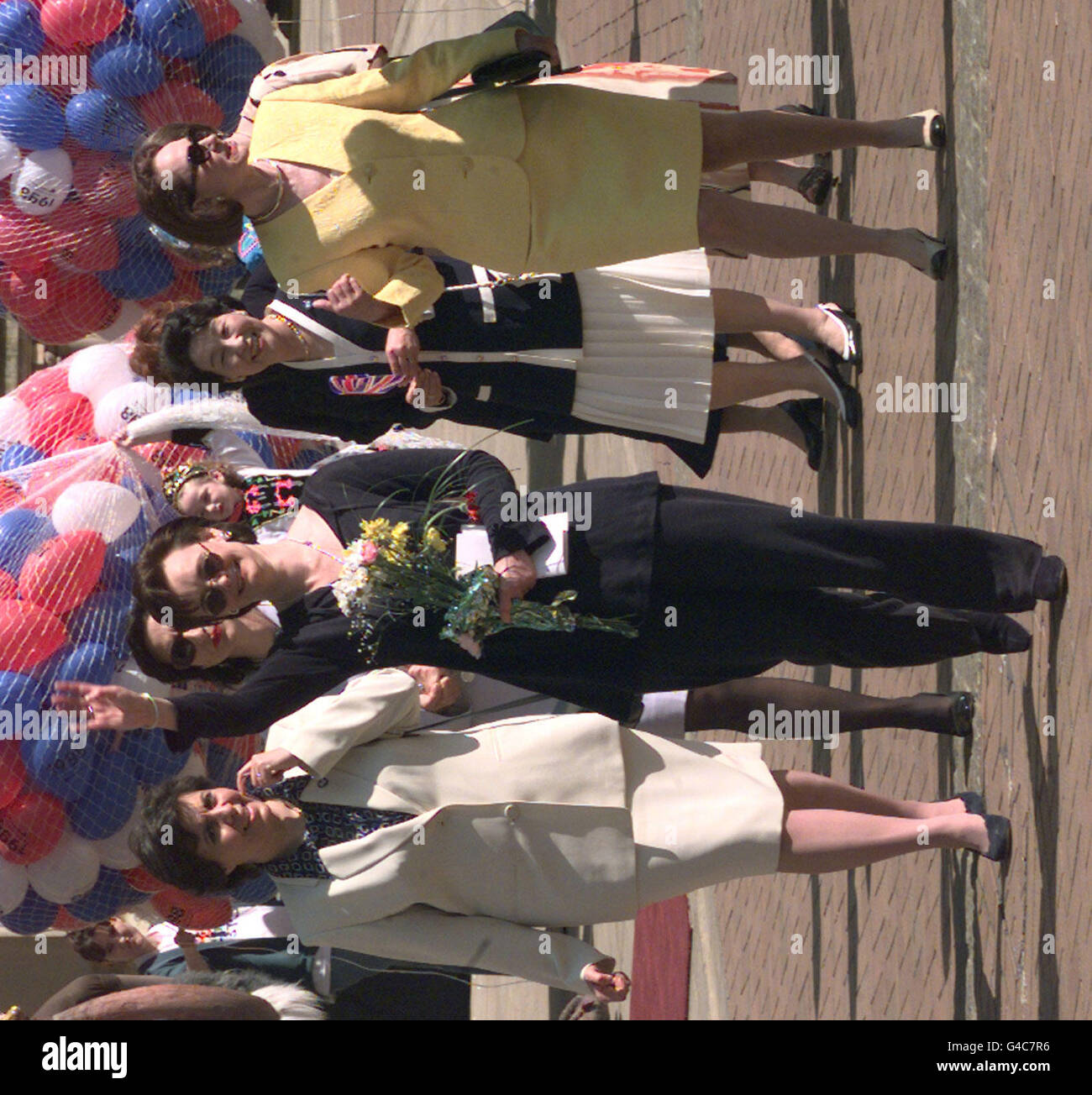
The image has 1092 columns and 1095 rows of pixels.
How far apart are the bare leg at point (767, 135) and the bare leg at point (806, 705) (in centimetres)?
107

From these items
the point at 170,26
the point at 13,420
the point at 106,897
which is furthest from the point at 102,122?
the point at 106,897

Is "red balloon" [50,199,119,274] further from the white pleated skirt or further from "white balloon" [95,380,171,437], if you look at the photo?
the white pleated skirt

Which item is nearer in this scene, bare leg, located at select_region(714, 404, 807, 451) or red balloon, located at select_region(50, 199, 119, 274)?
bare leg, located at select_region(714, 404, 807, 451)

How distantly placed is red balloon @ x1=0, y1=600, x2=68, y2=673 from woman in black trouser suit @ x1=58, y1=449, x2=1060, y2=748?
4.00 ft

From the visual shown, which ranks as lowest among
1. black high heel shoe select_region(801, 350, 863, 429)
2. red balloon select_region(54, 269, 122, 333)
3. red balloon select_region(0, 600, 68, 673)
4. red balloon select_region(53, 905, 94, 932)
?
red balloon select_region(53, 905, 94, 932)

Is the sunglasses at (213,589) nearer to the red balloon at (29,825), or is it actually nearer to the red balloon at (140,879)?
the red balloon at (29,825)

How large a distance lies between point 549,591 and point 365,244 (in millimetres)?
1087

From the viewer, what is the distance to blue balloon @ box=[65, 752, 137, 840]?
5.60 m

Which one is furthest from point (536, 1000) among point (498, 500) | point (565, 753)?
point (498, 500)

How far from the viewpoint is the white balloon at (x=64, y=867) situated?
5.64 meters

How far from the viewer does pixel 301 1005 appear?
495 cm

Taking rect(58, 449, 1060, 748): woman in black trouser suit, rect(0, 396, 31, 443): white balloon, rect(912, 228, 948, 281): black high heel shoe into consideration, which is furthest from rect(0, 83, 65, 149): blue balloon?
rect(912, 228, 948, 281): black high heel shoe

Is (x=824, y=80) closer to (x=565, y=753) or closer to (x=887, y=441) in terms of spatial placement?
(x=887, y=441)

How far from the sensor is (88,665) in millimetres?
5543
